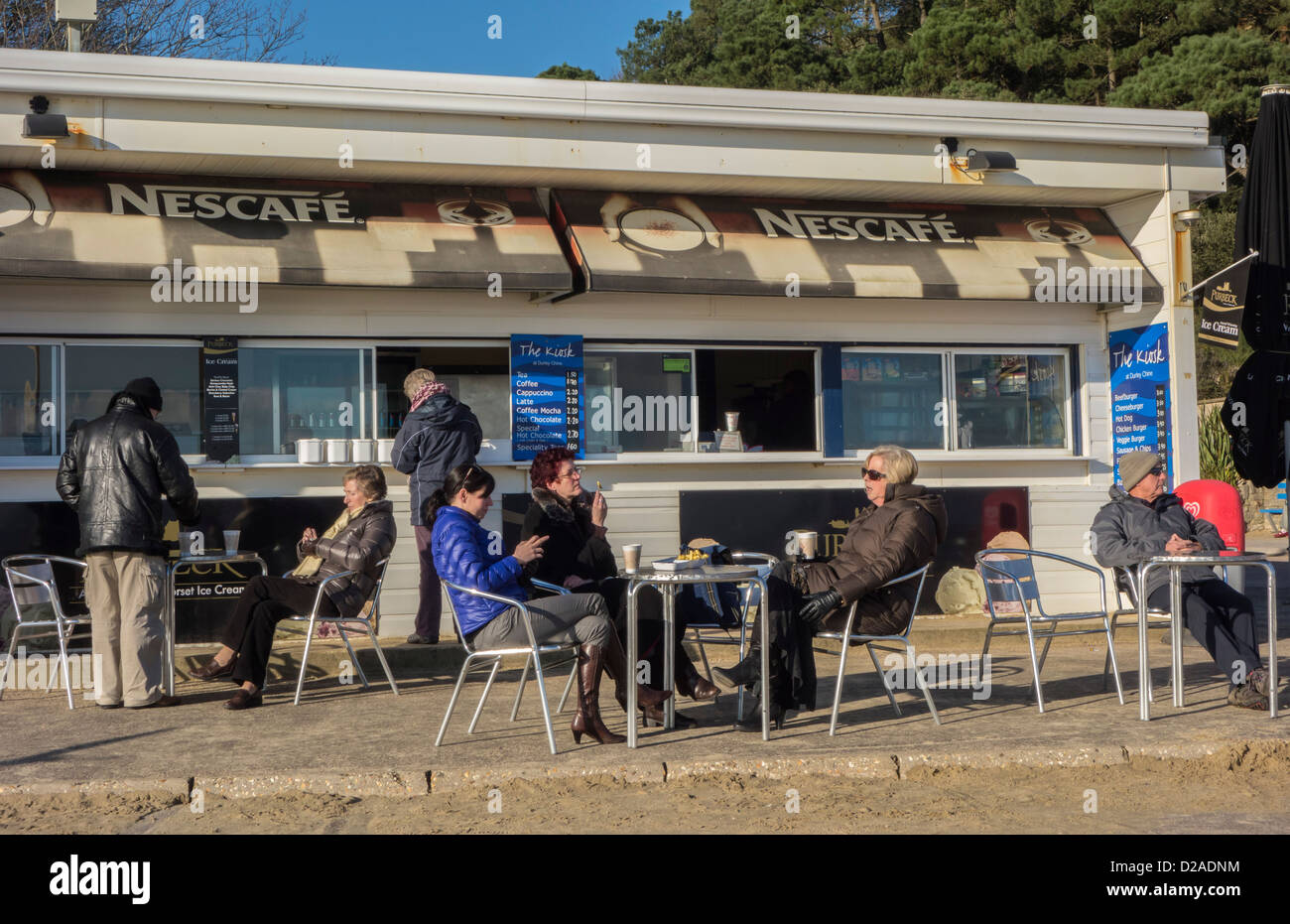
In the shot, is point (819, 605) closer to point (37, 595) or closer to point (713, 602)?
point (713, 602)

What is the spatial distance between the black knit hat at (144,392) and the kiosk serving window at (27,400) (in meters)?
2.07

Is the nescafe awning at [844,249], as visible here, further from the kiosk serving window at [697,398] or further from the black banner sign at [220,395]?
the black banner sign at [220,395]

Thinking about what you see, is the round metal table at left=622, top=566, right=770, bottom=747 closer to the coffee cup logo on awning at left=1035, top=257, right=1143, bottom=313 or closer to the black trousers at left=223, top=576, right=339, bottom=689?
the black trousers at left=223, top=576, right=339, bottom=689

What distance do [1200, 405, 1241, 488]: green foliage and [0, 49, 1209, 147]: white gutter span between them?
1383 cm

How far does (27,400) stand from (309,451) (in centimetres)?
197

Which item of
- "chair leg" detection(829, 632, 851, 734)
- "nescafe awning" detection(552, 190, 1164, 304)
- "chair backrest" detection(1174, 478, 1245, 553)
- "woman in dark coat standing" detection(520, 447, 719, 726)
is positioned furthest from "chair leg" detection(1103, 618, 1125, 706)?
"nescafe awning" detection(552, 190, 1164, 304)

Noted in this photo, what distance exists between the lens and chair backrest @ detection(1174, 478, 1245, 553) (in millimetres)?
9906

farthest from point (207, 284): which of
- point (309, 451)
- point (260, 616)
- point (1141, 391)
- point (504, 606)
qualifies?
point (1141, 391)

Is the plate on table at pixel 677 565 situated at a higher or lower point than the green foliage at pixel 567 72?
lower

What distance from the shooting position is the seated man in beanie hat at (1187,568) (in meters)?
6.82

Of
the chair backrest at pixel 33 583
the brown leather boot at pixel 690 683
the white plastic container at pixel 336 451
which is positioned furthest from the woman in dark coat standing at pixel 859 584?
the chair backrest at pixel 33 583

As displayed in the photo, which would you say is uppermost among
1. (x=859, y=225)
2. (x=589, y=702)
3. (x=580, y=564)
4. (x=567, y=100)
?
(x=567, y=100)

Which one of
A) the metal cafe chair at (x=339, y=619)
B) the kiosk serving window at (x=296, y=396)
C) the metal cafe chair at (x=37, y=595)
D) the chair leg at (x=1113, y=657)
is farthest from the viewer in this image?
the kiosk serving window at (x=296, y=396)

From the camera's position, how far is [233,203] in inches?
366
